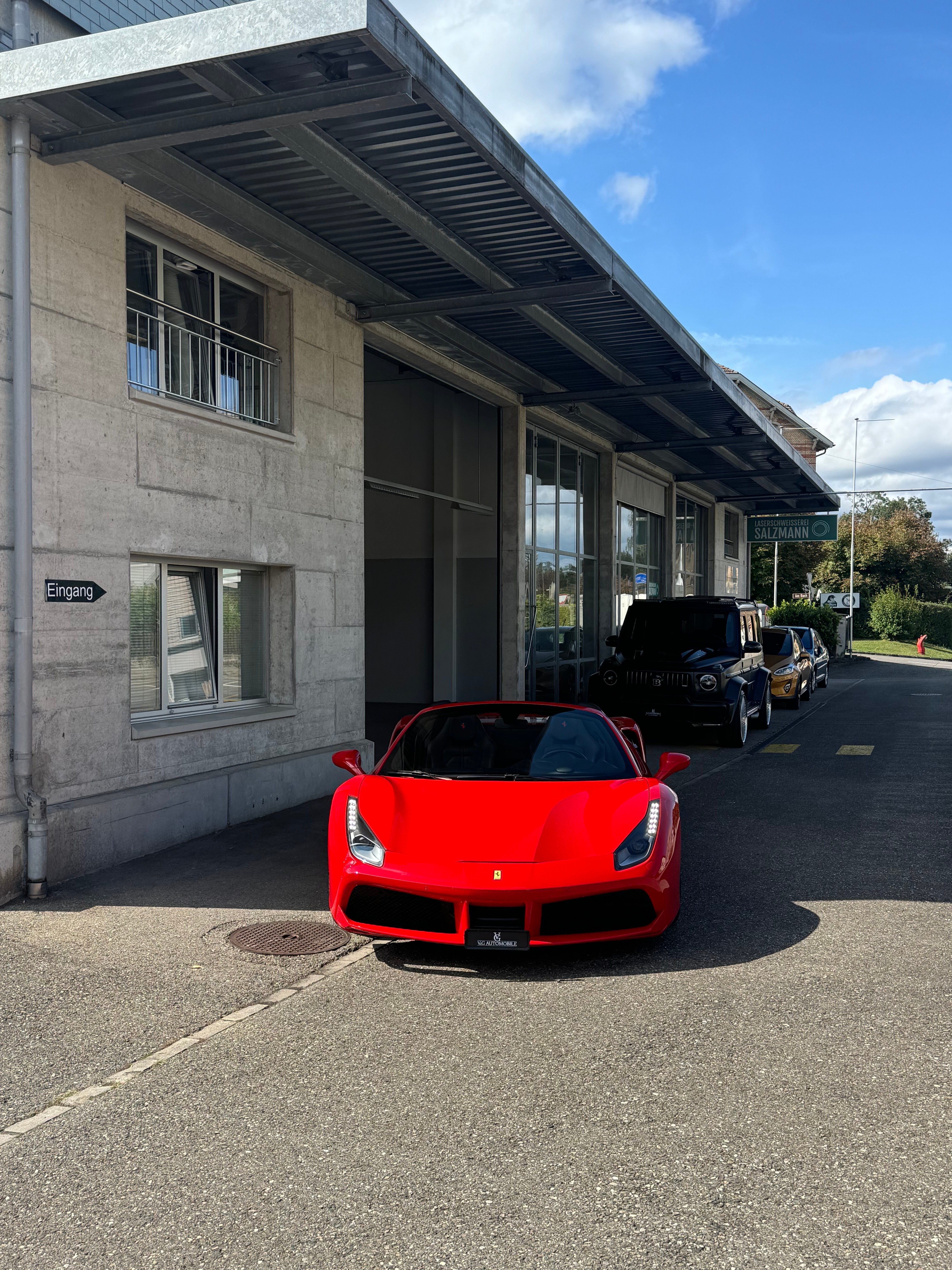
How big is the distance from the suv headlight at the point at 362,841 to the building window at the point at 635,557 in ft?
53.8

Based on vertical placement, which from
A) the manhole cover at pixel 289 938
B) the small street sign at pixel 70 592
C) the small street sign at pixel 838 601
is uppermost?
the small street sign at pixel 838 601

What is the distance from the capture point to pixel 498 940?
527 cm

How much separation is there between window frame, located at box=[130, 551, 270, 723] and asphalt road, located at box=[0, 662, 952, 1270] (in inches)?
163

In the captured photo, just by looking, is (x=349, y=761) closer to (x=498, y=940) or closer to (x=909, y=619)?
(x=498, y=940)

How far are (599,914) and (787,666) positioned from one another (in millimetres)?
17018

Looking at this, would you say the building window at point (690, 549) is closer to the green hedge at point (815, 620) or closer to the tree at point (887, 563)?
the green hedge at point (815, 620)

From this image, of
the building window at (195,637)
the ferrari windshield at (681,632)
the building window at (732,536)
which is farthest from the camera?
the building window at (732,536)

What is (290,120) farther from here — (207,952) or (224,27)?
(207,952)

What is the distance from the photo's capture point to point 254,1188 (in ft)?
11.0

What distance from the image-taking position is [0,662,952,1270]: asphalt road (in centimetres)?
307

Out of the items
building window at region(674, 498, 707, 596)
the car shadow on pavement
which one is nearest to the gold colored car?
building window at region(674, 498, 707, 596)

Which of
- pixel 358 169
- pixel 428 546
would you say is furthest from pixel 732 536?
pixel 358 169

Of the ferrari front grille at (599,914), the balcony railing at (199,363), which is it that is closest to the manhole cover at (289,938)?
the ferrari front grille at (599,914)

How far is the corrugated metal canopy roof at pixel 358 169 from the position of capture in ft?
21.1
